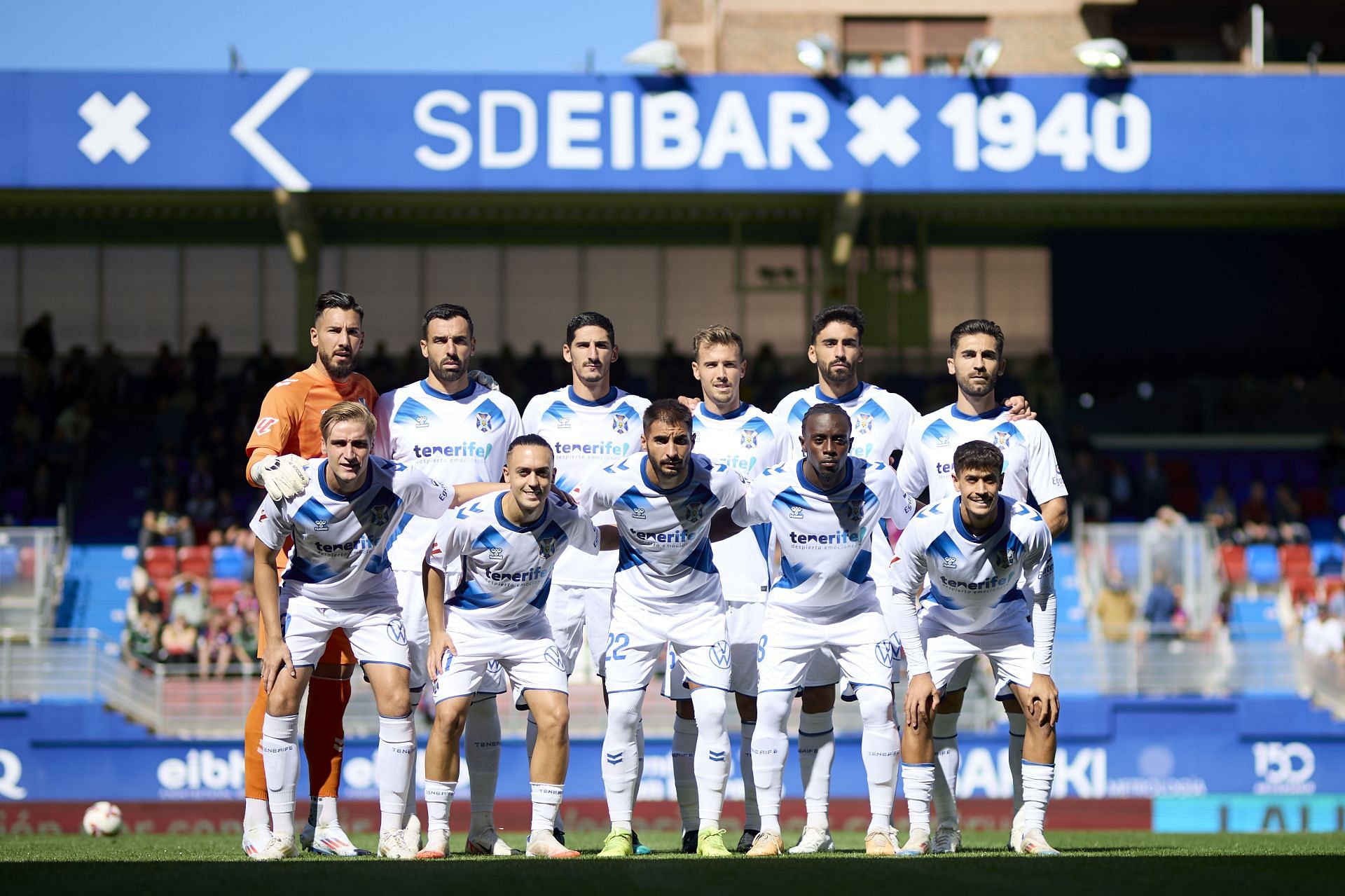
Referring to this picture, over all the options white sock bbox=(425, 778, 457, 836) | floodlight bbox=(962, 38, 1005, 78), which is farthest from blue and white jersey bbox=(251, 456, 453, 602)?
floodlight bbox=(962, 38, 1005, 78)

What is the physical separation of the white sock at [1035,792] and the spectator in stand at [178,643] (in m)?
10.7

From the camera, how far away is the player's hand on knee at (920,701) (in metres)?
7.97

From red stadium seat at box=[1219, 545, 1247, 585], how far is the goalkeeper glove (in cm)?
1424

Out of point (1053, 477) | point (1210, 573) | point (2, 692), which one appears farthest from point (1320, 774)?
point (2, 692)

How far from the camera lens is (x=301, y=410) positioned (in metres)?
8.60

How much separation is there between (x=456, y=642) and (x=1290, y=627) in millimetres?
13422

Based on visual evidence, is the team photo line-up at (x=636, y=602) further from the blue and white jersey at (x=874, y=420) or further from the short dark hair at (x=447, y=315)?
the blue and white jersey at (x=874, y=420)

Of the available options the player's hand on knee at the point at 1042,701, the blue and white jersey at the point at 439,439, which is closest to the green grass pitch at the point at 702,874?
the player's hand on knee at the point at 1042,701

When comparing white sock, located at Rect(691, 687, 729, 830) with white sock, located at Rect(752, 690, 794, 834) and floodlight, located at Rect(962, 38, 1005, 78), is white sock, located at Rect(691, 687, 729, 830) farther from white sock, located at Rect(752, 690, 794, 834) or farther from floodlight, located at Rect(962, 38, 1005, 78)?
floodlight, located at Rect(962, 38, 1005, 78)

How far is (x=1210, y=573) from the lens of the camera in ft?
59.7

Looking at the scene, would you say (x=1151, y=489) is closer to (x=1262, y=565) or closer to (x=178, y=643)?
(x=1262, y=565)

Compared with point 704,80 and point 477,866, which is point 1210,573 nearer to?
point 704,80

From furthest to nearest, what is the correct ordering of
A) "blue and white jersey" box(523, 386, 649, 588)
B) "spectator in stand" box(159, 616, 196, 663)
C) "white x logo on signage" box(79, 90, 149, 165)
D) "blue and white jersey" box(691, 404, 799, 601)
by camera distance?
"white x logo on signage" box(79, 90, 149, 165) < "spectator in stand" box(159, 616, 196, 663) < "blue and white jersey" box(523, 386, 649, 588) < "blue and white jersey" box(691, 404, 799, 601)

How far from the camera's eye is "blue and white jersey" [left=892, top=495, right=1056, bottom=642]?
8.02 m
